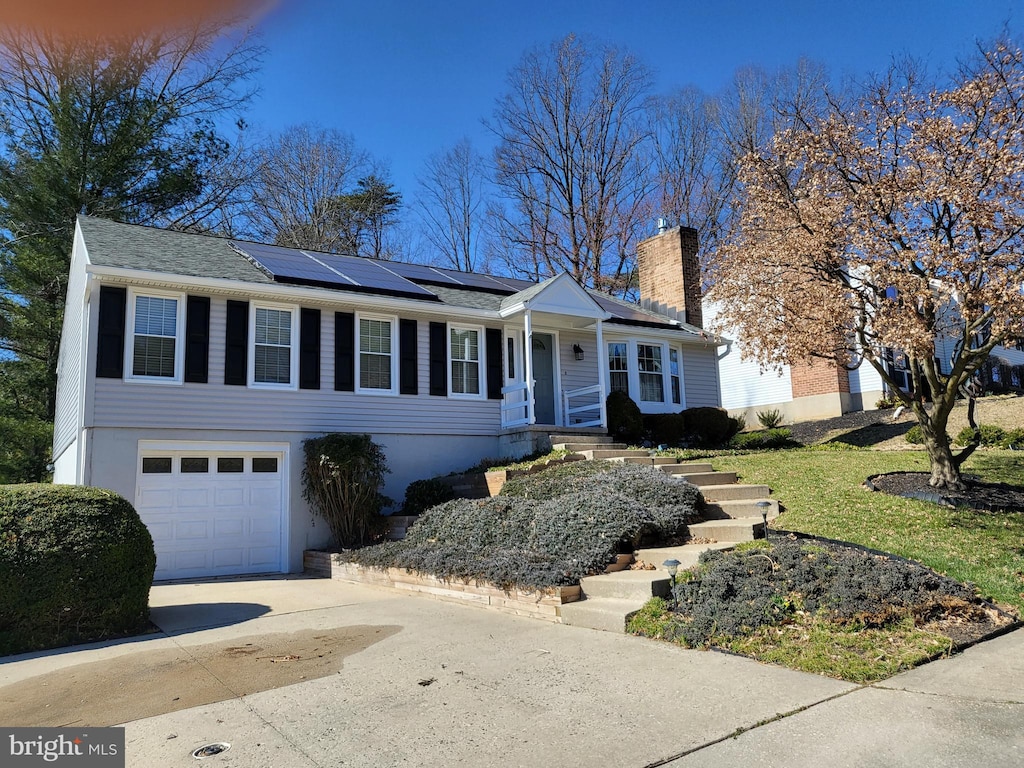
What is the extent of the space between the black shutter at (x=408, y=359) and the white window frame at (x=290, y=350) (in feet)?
6.40

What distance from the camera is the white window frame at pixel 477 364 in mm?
14352

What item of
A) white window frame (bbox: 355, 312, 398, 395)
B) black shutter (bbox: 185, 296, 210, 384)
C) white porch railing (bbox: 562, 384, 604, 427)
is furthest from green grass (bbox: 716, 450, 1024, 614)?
black shutter (bbox: 185, 296, 210, 384)

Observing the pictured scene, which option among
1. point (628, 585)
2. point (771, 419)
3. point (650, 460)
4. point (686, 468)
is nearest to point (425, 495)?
point (650, 460)

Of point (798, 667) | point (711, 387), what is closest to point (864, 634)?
point (798, 667)

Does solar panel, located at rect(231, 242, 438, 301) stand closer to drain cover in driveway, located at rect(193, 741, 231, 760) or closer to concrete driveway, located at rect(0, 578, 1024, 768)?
concrete driveway, located at rect(0, 578, 1024, 768)

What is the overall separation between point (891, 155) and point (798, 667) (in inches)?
297

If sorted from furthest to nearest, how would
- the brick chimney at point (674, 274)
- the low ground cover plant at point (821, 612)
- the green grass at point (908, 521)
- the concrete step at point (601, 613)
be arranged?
1. the brick chimney at point (674, 274)
2. the green grass at point (908, 521)
3. the concrete step at point (601, 613)
4. the low ground cover plant at point (821, 612)

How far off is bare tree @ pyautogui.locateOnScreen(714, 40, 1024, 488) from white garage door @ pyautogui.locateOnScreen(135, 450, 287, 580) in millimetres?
8255

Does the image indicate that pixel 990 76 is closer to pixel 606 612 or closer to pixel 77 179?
pixel 606 612

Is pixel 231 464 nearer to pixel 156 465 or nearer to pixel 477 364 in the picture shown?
pixel 156 465

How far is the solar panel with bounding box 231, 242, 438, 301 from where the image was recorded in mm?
13008

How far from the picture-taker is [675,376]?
18031mm

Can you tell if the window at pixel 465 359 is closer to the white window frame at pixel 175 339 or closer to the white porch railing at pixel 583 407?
the white porch railing at pixel 583 407

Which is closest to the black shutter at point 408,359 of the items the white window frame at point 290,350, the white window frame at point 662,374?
the white window frame at point 290,350
